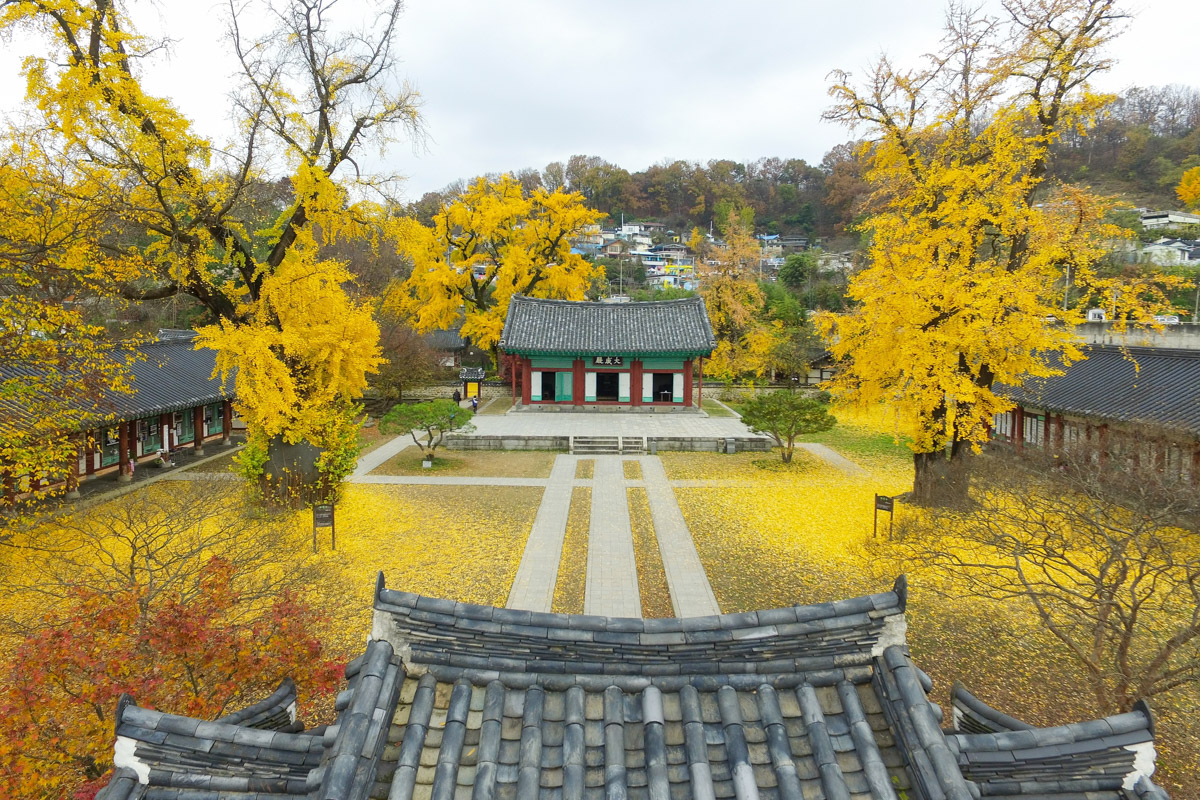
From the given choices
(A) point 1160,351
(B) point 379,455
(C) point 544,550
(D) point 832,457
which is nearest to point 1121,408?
(A) point 1160,351

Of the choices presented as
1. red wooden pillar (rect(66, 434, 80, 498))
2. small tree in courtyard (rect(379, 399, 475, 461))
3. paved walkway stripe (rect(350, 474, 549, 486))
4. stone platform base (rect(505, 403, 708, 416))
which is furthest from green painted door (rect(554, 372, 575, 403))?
red wooden pillar (rect(66, 434, 80, 498))

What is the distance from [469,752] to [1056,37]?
633 inches

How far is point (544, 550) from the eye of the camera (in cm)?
1216

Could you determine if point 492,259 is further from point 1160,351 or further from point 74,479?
point 1160,351

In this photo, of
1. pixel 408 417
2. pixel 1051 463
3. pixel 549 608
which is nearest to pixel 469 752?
pixel 549 608

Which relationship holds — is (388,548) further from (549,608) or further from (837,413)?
(837,413)

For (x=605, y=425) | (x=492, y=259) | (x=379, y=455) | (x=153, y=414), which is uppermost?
(x=492, y=259)

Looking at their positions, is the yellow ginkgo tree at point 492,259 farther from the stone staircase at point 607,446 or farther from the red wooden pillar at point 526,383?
the stone staircase at point 607,446

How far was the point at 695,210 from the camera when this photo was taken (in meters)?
88.7

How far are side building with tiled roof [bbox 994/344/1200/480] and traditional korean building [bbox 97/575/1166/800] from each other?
13420mm

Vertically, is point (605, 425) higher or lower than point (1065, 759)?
lower

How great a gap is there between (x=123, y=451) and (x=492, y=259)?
68.8 feet

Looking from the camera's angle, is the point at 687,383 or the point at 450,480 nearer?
the point at 450,480

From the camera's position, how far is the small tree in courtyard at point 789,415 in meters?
18.3
